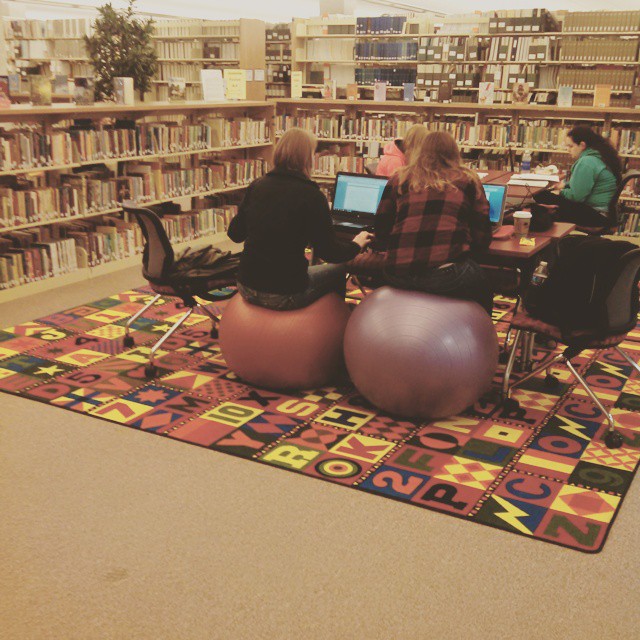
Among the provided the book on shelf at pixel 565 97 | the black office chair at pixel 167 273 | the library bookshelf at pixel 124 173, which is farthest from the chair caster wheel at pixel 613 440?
the book on shelf at pixel 565 97

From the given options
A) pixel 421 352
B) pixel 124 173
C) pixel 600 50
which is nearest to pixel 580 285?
pixel 421 352

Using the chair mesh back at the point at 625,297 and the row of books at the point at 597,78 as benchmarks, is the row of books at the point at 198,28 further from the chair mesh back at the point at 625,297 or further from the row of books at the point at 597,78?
the chair mesh back at the point at 625,297

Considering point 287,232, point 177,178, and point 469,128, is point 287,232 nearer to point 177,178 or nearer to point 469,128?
point 177,178

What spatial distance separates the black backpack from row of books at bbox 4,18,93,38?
1050 centimetres

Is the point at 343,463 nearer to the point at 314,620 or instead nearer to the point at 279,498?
the point at 279,498

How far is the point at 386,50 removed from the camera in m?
11.0

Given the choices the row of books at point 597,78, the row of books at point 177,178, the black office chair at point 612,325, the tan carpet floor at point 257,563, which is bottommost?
the tan carpet floor at point 257,563

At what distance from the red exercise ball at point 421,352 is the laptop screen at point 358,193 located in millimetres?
1057

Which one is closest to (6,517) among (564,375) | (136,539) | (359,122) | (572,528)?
(136,539)

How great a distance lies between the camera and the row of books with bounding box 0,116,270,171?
535 cm

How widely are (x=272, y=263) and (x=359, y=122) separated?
4.84 metres

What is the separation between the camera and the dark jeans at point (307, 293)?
3.73 m

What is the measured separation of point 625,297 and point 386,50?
28.1 ft

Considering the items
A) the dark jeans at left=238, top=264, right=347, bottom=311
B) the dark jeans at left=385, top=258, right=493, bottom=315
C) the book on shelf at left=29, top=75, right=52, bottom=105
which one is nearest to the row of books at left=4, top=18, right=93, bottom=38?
the book on shelf at left=29, top=75, right=52, bottom=105
